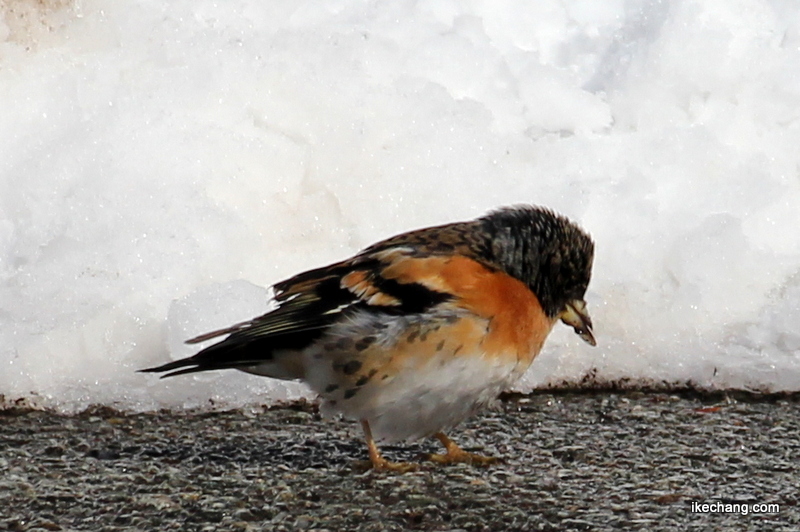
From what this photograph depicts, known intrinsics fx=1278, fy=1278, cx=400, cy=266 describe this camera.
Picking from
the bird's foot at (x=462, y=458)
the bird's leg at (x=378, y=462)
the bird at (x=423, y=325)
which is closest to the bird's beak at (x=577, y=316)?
the bird at (x=423, y=325)

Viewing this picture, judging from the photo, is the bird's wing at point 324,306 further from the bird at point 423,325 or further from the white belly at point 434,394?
the white belly at point 434,394

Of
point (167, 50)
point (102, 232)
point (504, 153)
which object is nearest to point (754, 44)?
point (504, 153)

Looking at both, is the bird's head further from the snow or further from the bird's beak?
the snow

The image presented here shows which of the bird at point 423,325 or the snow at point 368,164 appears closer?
the bird at point 423,325

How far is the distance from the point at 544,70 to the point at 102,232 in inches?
98.0

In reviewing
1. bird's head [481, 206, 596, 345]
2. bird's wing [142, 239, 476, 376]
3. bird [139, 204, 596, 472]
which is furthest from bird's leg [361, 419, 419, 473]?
bird's head [481, 206, 596, 345]

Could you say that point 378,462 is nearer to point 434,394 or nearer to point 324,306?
point 434,394

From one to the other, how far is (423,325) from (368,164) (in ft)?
6.92

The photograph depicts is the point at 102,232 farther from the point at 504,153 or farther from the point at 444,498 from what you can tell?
the point at 444,498

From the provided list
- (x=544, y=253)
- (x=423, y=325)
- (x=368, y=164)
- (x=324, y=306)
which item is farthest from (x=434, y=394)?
(x=368, y=164)

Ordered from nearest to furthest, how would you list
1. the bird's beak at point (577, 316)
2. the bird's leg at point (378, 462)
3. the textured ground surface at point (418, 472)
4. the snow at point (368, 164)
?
the textured ground surface at point (418, 472)
the bird's leg at point (378, 462)
the bird's beak at point (577, 316)
the snow at point (368, 164)

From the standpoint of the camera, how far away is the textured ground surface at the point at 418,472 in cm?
348

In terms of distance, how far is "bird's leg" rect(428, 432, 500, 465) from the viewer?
410 cm

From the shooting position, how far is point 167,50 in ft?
20.6
